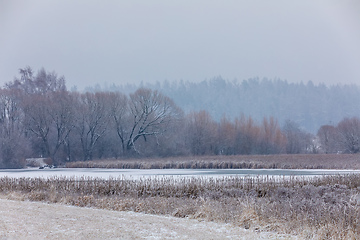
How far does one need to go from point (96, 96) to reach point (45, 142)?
10508 mm

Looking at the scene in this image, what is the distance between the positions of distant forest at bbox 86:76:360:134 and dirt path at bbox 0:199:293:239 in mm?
141420

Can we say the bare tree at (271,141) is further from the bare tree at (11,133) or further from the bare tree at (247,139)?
the bare tree at (11,133)

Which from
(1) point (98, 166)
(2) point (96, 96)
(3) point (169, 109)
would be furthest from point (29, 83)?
(1) point (98, 166)

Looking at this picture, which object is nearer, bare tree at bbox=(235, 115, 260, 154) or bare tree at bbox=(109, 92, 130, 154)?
bare tree at bbox=(109, 92, 130, 154)

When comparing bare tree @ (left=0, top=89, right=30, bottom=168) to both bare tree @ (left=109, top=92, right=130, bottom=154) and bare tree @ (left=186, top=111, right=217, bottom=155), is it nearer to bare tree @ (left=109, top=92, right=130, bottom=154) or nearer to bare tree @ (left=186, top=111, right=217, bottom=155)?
bare tree @ (left=109, top=92, right=130, bottom=154)

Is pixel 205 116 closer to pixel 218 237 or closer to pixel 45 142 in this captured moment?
pixel 45 142

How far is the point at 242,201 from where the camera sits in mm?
16656

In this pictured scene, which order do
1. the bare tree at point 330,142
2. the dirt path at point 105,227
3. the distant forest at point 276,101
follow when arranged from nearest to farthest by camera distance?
the dirt path at point 105,227 < the bare tree at point 330,142 < the distant forest at point 276,101

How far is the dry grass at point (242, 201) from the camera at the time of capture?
462 inches

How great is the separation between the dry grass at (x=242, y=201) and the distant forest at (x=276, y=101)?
13220 cm

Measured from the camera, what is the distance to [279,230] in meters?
11.8

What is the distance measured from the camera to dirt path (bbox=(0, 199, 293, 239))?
1098 cm

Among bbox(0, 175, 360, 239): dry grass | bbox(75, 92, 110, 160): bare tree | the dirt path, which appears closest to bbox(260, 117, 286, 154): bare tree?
bbox(75, 92, 110, 160): bare tree

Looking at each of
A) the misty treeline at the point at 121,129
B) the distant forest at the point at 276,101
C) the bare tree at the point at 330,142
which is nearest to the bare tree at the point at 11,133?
the misty treeline at the point at 121,129
